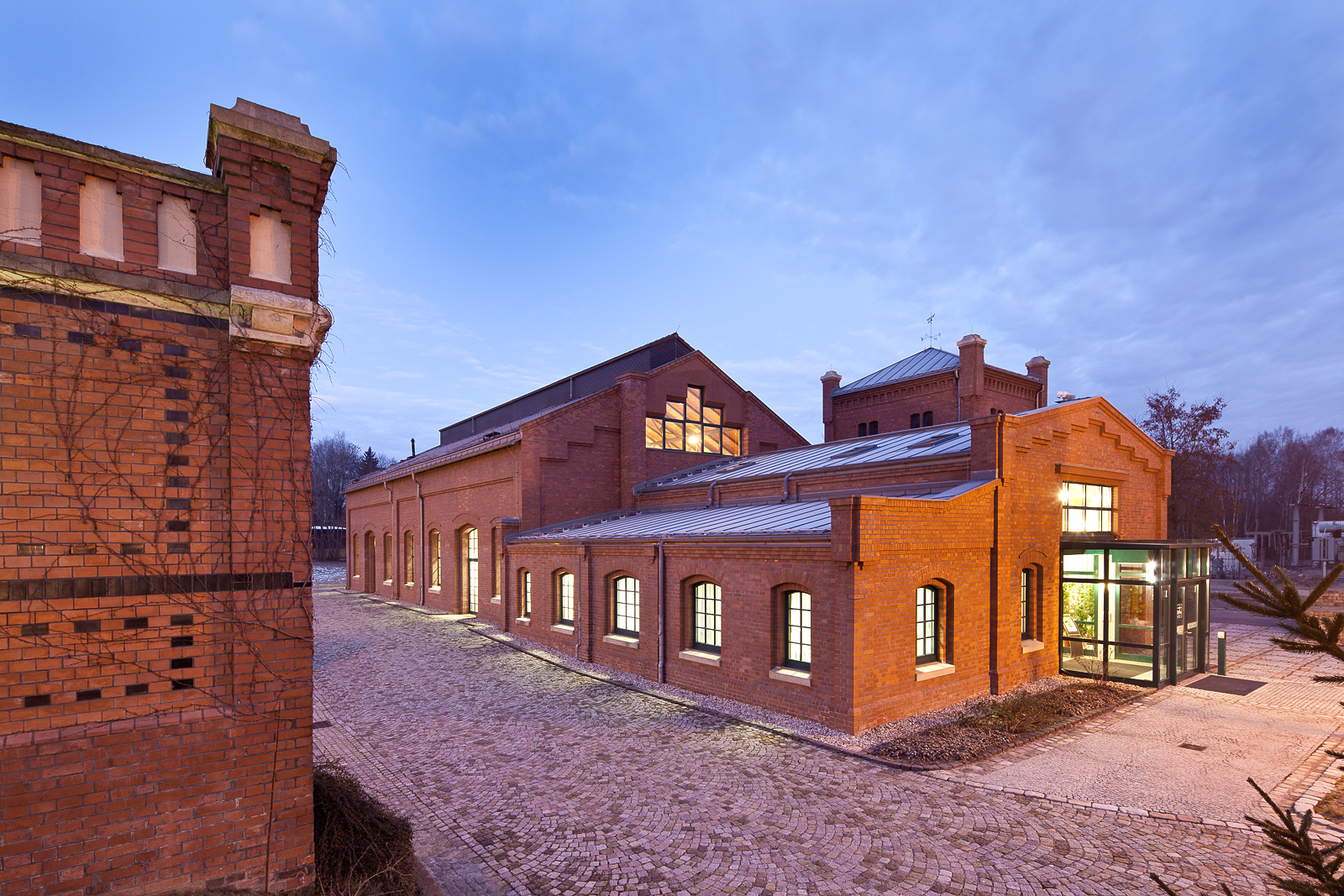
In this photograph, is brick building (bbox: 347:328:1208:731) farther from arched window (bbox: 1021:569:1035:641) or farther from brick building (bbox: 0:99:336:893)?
brick building (bbox: 0:99:336:893)

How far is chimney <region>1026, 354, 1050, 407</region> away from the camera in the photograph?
89.3ft

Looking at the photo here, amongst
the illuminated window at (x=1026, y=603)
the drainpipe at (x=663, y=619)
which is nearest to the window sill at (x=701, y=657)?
the drainpipe at (x=663, y=619)

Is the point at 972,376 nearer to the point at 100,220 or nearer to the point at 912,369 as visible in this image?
the point at 912,369

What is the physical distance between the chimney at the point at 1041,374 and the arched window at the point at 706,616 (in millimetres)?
21406

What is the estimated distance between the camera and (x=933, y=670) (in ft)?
36.6

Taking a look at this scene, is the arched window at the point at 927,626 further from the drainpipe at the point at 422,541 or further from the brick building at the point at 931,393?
the drainpipe at the point at 422,541

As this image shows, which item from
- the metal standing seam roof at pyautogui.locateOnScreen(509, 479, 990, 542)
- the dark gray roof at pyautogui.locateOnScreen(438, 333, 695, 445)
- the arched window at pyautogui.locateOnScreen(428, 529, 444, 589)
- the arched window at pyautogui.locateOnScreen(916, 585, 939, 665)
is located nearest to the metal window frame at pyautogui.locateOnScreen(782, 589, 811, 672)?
the metal standing seam roof at pyautogui.locateOnScreen(509, 479, 990, 542)

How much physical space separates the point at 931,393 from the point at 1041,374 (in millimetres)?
6245

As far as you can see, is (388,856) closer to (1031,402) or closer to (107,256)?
(107,256)

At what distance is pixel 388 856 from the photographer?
516 centimetres

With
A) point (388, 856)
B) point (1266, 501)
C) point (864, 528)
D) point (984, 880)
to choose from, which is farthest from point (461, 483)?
point (1266, 501)

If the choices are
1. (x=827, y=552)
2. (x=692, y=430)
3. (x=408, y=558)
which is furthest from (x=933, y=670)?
(x=408, y=558)

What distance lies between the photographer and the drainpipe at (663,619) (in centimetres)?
1309

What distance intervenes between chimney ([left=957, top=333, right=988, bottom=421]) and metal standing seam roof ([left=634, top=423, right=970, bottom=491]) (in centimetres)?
849
